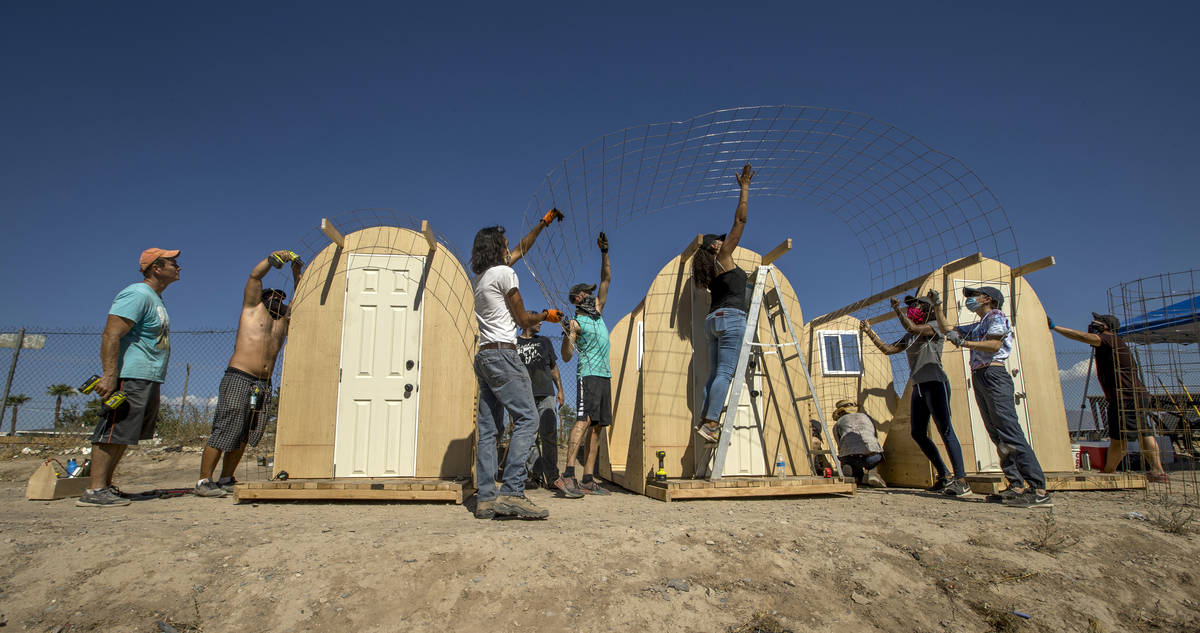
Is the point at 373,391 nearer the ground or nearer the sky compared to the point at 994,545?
nearer the sky

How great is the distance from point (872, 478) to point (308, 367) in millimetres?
6544

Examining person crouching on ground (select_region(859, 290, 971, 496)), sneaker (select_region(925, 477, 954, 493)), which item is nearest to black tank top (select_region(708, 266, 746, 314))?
person crouching on ground (select_region(859, 290, 971, 496))

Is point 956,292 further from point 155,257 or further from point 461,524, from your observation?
point 155,257

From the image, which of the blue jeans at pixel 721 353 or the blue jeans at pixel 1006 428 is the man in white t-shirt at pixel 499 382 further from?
the blue jeans at pixel 1006 428

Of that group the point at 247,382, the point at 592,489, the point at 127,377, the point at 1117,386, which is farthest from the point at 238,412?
the point at 1117,386

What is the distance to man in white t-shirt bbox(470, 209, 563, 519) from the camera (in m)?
4.15

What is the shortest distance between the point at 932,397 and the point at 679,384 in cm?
252

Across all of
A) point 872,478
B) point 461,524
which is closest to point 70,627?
point 461,524

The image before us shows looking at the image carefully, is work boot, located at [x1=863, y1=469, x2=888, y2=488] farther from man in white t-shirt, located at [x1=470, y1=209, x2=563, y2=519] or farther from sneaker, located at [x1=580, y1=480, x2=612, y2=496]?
man in white t-shirt, located at [x1=470, y1=209, x2=563, y2=519]

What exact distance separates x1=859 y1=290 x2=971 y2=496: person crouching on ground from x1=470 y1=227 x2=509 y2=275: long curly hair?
13.9 ft

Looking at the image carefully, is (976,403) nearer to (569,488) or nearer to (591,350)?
(591,350)

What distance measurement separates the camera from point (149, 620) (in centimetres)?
276

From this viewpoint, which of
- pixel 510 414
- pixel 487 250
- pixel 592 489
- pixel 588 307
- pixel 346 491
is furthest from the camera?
pixel 588 307

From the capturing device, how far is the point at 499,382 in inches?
167
